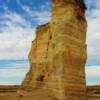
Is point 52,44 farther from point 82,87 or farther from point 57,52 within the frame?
point 82,87

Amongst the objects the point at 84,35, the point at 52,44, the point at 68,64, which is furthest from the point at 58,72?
the point at 84,35

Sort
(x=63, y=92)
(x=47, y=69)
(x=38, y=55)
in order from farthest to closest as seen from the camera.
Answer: (x=38, y=55), (x=47, y=69), (x=63, y=92)

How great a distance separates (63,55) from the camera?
26219mm

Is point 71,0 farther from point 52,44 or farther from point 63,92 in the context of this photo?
point 63,92

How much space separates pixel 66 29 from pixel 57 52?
1954 millimetres

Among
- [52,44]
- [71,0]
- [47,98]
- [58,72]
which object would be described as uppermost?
[71,0]

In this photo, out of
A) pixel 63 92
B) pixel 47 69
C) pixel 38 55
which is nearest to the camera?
pixel 63 92

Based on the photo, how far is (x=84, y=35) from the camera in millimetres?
28797

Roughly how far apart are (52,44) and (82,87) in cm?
427

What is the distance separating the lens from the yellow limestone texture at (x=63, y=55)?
85.5 feet

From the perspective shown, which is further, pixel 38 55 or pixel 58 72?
pixel 38 55

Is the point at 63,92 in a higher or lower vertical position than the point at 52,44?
lower

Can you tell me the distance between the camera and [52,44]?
27.5 meters

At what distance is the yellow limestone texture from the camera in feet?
85.5
